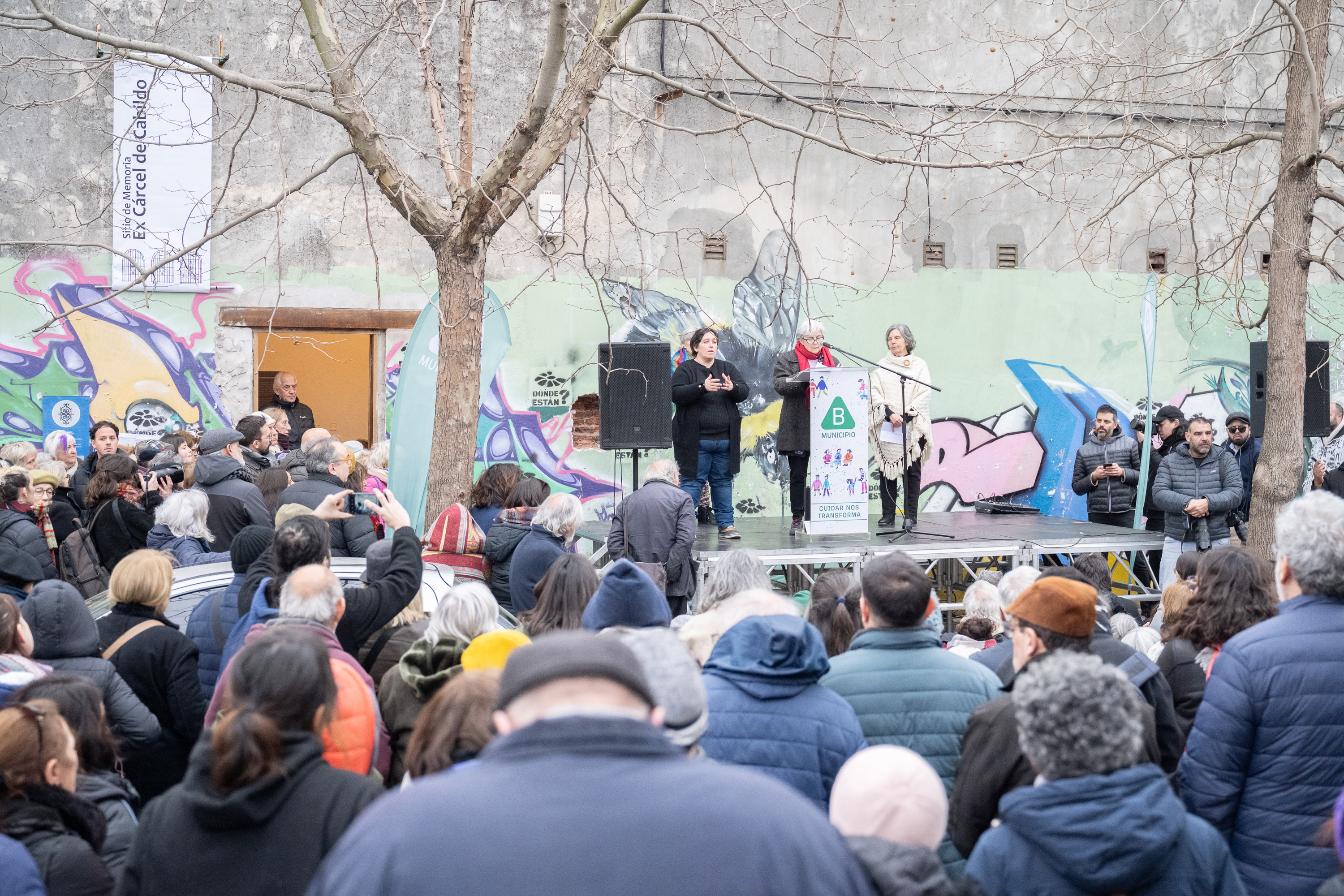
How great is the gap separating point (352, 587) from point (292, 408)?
307 inches

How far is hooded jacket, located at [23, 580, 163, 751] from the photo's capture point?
12.9 ft

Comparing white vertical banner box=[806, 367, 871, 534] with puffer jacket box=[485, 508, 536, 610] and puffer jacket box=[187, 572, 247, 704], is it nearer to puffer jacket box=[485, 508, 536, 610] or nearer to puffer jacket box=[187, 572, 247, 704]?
puffer jacket box=[485, 508, 536, 610]

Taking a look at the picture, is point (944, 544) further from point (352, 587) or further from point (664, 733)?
point (664, 733)

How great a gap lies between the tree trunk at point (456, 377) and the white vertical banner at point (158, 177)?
210 inches

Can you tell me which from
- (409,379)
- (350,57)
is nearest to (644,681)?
(350,57)

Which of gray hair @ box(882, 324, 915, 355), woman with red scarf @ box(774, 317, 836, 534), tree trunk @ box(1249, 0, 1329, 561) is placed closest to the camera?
tree trunk @ box(1249, 0, 1329, 561)

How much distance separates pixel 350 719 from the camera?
3146 mm

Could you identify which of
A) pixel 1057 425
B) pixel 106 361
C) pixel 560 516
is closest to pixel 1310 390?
pixel 1057 425

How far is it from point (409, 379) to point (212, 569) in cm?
291

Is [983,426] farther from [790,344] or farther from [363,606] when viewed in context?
[363,606]

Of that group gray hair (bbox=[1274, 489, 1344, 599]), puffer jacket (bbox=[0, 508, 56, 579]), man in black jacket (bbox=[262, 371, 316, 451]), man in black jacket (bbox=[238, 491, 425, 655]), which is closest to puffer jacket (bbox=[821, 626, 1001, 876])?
gray hair (bbox=[1274, 489, 1344, 599])

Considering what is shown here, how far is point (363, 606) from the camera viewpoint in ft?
13.8

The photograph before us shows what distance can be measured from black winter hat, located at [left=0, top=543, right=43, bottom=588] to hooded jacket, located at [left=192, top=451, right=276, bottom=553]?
1328 mm

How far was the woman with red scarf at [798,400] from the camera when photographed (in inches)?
383
